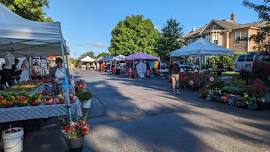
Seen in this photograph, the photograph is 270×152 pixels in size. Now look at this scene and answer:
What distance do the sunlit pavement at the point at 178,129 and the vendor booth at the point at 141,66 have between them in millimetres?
16788

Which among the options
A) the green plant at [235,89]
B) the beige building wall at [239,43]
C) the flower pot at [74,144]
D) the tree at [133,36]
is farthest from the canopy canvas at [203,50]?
the tree at [133,36]

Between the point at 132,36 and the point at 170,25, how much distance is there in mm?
20250

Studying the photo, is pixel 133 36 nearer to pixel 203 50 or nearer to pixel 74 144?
pixel 203 50

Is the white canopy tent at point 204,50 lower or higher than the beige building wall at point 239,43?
lower

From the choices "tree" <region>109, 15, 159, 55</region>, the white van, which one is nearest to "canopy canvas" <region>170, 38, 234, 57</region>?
the white van

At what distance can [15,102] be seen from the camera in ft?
19.1

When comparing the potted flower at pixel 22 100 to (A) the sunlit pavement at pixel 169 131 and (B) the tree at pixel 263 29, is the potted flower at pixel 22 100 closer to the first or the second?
(A) the sunlit pavement at pixel 169 131

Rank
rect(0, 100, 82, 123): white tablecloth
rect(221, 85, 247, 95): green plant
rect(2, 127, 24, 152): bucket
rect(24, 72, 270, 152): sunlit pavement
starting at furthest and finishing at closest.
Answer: rect(221, 85, 247, 95): green plant, rect(0, 100, 82, 123): white tablecloth, rect(24, 72, 270, 152): sunlit pavement, rect(2, 127, 24, 152): bucket

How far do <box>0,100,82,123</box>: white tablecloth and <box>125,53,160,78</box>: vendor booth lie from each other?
67.6ft

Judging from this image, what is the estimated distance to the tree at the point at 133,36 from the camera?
177ft

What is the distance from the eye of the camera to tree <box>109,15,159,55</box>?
54.1 meters

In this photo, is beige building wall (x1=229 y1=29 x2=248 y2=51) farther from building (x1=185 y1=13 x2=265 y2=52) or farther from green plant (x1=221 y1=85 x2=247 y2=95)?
green plant (x1=221 y1=85 x2=247 y2=95)

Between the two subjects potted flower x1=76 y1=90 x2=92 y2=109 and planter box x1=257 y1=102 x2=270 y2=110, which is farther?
potted flower x1=76 y1=90 x2=92 y2=109

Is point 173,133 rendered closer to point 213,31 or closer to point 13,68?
point 13,68
